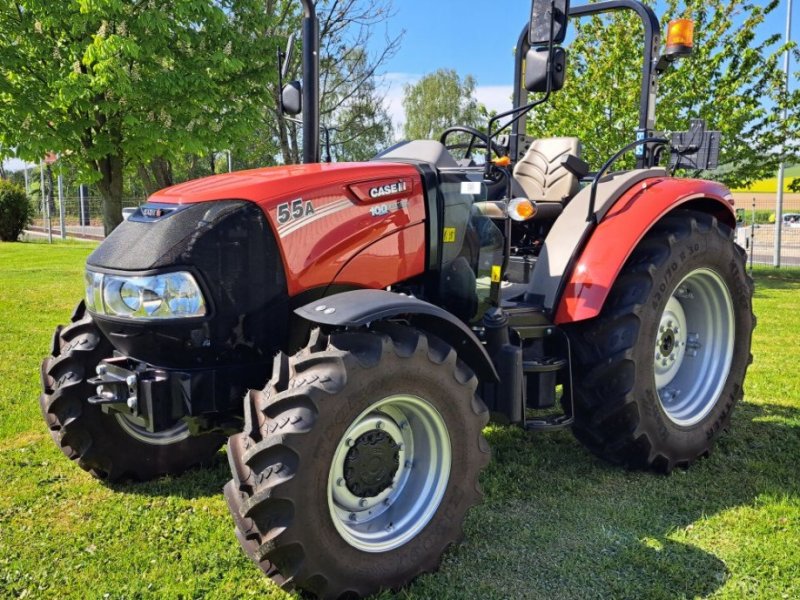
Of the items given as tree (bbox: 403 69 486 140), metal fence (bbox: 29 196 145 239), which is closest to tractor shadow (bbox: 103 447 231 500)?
metal fence (bbox: 29 196 145 239)

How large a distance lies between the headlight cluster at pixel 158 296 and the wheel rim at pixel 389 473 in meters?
0.76

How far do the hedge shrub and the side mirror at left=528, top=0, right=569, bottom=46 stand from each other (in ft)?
81.0

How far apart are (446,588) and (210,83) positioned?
333 inches

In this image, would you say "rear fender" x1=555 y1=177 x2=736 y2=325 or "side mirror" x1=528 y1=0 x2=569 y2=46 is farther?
"rear fender" x1=555 y1=177 x2=736 y2=325

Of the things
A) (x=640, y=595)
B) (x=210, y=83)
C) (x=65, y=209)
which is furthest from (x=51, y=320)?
(x=65, y=209)

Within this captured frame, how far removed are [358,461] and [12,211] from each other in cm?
2504

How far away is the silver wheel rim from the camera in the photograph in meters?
3.54

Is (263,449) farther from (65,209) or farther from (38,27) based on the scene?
(65,209)

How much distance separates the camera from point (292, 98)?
3.59 metres

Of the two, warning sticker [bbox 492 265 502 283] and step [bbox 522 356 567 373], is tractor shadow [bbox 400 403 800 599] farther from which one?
warning sticker [bbox 492 265 502 283]

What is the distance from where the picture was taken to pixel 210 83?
31.5 ft


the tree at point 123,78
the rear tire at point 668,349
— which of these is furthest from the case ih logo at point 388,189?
the tree at point 123,78

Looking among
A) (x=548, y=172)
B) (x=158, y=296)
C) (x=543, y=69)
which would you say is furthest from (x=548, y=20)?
(x=158, y=296)

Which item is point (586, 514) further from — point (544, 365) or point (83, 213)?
point (83, 213)
